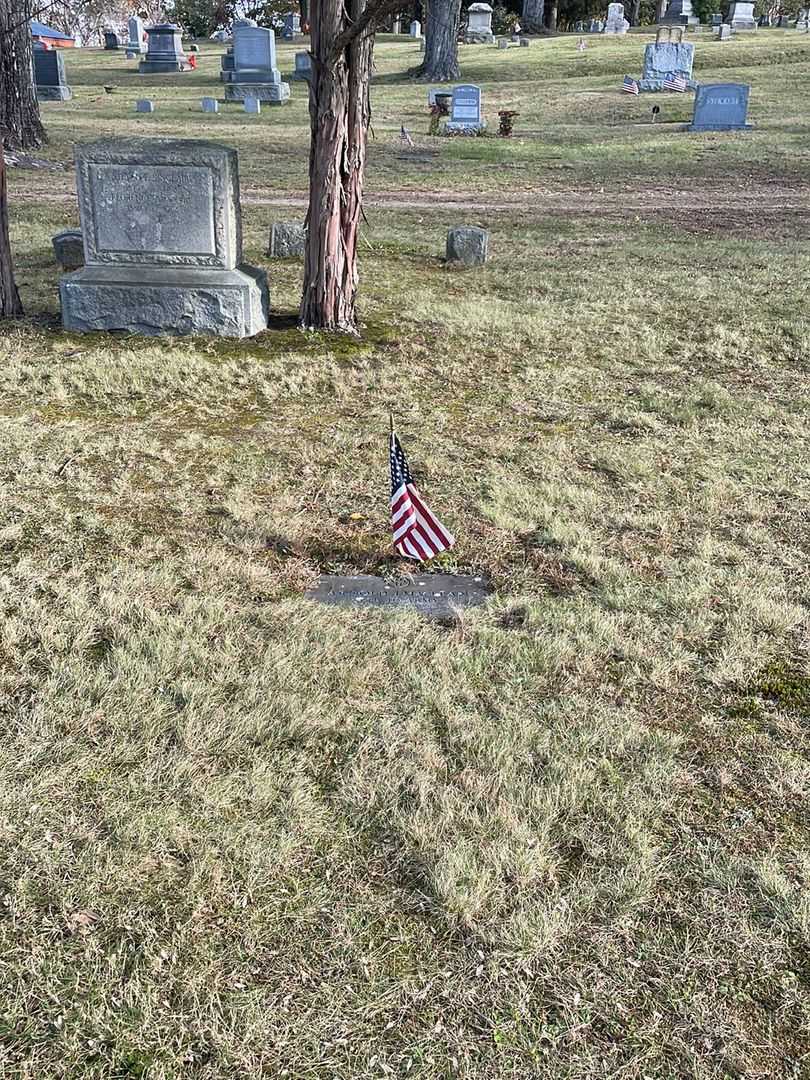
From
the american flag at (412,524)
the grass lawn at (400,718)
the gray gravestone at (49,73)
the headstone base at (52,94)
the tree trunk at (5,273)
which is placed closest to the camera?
the grass lawn at (400,718)

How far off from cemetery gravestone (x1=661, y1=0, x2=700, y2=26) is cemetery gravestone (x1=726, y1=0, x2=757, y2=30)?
13.9 feet

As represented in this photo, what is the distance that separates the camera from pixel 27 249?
1012cm

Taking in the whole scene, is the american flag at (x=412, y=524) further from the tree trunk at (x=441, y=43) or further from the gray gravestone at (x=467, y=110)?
the tree trunk at (x=441, y=43)

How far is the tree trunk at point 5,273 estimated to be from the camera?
6965mm

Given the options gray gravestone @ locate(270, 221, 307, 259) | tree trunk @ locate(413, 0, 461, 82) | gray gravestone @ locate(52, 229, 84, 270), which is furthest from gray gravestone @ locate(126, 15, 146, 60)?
gray gravestone @ locate(52, 229, 84, 270)

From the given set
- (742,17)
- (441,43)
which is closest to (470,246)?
(441,43)

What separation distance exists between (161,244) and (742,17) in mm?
49243

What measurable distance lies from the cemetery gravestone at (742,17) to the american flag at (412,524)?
166 feet

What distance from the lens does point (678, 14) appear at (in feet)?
163

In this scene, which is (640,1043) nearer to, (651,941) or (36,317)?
(651,941)

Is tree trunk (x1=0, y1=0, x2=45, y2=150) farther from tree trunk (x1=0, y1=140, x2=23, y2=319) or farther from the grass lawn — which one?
the grass lawn

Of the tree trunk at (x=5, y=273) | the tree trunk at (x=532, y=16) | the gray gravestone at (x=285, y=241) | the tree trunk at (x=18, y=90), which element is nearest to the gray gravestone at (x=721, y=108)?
the tree trunk at (x=18, y=90)

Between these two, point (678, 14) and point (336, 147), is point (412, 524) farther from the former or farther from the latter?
point (678, 14)

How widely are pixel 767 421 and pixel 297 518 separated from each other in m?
3.43
